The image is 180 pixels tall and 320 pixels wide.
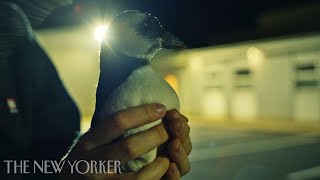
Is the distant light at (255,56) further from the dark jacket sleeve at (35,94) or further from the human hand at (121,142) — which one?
the human hand at (121,142)

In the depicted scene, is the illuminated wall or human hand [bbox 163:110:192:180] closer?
human hand [bbox 163:110:192:180]

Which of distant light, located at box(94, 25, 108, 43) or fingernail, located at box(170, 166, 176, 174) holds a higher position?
distant light, located at box(94, 25, 108, 43)

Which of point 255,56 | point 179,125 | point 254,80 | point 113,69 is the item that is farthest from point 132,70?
point 254,80

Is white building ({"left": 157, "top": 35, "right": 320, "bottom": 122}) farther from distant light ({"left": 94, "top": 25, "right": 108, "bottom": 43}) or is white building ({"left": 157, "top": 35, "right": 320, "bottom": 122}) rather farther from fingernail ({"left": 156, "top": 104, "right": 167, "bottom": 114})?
fingernail ({"left": 156, "top": 104, "right": 167, "bottom": 114})

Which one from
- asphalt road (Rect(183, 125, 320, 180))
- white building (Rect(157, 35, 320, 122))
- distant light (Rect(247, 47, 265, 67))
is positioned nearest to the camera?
asphalt road (Rect(183, 125, 320, 180))

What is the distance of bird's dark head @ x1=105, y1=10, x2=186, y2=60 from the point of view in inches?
37.3

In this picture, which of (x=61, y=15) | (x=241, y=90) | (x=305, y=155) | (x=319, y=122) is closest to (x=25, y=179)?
(x=61, y=15)

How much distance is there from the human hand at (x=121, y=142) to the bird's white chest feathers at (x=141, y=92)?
0.06 meters

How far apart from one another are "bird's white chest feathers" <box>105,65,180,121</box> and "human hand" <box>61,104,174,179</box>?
0.06 m

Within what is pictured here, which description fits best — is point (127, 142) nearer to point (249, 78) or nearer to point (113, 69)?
point (113, 69)

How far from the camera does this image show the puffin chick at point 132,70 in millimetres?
843

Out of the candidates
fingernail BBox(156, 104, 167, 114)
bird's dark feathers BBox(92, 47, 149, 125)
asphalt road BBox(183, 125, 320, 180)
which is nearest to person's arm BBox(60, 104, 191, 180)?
fingernail BBox(156, 104, 167, 114)

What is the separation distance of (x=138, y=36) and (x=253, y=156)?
7874mm

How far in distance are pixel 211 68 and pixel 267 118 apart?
11.2 feet
